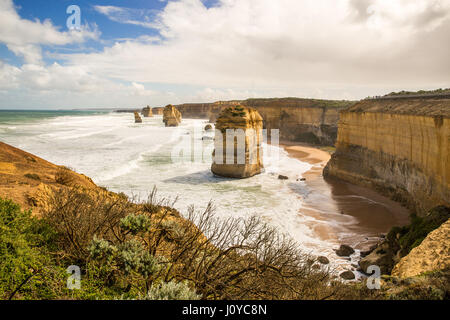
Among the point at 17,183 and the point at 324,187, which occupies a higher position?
the point at 17,183

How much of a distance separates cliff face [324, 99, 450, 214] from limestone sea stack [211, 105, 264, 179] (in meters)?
7.52

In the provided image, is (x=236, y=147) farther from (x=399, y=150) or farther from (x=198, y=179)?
(x=399, y=150)

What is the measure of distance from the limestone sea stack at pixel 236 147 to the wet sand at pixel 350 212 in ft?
17.9

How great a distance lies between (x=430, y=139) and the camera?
43.2ft

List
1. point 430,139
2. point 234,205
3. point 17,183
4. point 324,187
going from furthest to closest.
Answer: point 324,187
point 234,205
point 430,139
point 17,183

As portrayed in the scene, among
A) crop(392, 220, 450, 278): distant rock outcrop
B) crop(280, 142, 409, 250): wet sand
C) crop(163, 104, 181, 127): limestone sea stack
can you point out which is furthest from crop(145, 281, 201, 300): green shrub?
crop(163, 104, 181, 127): limestone sea stack

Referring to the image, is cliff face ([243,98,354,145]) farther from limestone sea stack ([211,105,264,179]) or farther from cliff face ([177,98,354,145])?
limestone sea stack ([211,105,264,179])

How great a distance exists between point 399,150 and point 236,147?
12309 millimetres

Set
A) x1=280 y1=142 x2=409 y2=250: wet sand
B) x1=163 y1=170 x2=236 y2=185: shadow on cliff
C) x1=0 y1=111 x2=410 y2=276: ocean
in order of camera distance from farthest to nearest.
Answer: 1. x1=163 y1=170 x2=236 y2=185: shadow on cliff
2. x1=0 y1=111 x2=410 y2=276: ocean
3. x1=280 y1=142 x2=409 y2=250: wet sand

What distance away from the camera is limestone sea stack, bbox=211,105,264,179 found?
2334 centimetres

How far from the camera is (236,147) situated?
23.5 metres
